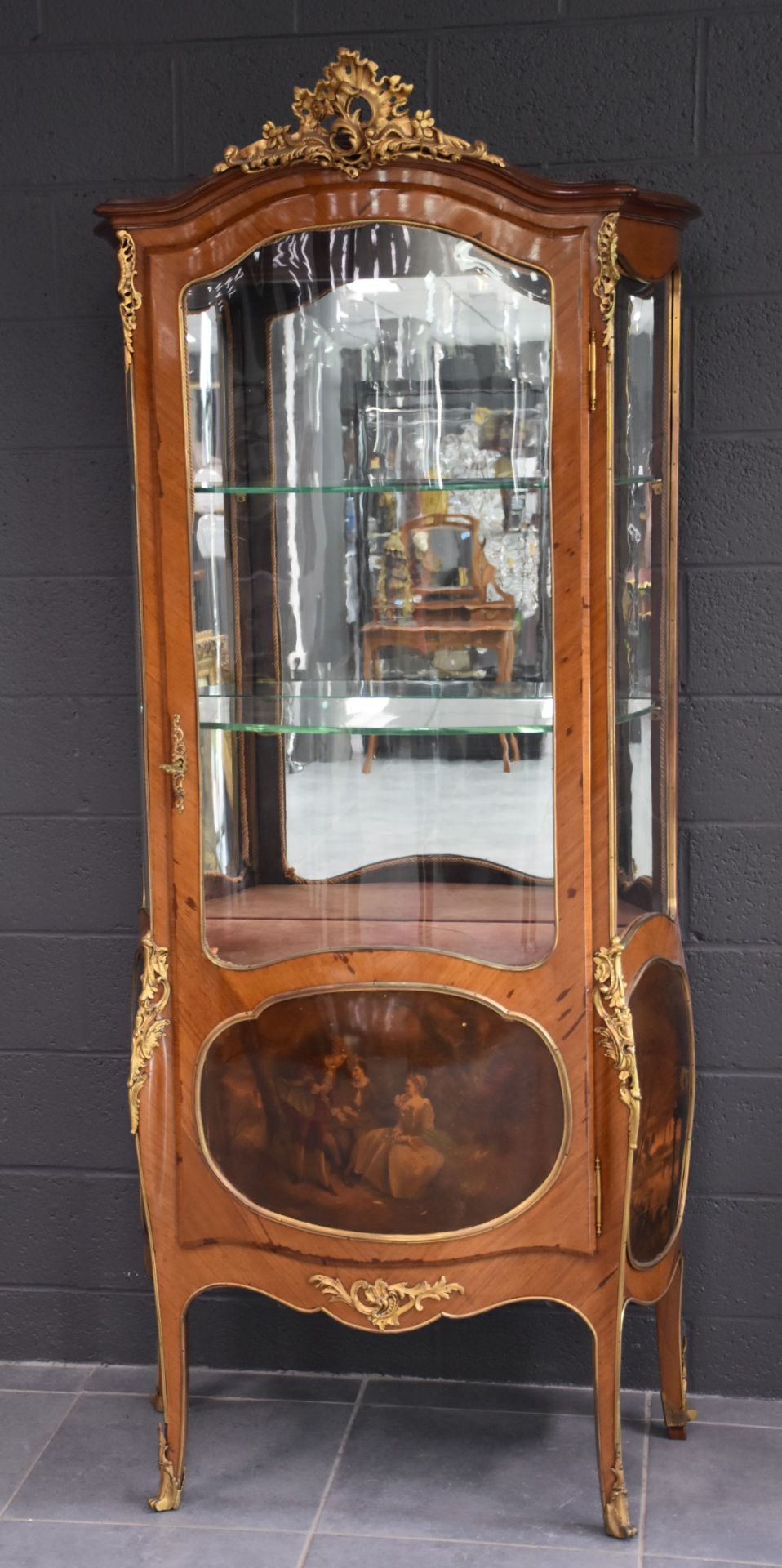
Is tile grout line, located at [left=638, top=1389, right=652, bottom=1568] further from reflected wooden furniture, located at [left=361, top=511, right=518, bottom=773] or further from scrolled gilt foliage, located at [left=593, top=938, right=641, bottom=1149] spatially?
reflected wooden furniture, located at [left=361, top=511, right=518, bottom=773]

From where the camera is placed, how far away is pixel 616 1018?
7.26 feet

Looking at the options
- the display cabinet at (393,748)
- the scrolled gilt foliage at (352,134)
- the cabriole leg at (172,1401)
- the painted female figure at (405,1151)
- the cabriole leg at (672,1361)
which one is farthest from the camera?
the cabriole leg at (672,1361)

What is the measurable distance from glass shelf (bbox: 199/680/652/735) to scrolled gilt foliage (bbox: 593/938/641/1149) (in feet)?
1.06

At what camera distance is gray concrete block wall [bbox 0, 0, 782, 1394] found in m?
2.47

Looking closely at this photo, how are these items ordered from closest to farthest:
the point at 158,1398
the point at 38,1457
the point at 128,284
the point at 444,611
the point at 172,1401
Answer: the point at 128,284 → the point at 444,611 → the point at 172,1401 → the point at 38,1457 → the point at 158,1398

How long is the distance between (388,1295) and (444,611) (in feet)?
3.18

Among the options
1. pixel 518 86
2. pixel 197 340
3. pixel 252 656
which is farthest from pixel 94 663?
pixel 518 86

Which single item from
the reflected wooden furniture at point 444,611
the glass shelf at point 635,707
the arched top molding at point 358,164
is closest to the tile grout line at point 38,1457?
the reflected wooden furniture at point 444,611

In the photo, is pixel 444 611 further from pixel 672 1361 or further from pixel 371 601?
pixel 672 1361

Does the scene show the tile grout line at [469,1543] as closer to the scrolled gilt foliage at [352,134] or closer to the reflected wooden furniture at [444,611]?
the reflected wooden furniture at [444,611]

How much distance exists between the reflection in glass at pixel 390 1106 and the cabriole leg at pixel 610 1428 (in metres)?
0.24

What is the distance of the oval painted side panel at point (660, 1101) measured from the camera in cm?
234

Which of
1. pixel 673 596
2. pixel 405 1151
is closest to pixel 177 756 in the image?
pixel 405 1151

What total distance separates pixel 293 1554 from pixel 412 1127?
2.06 feet
